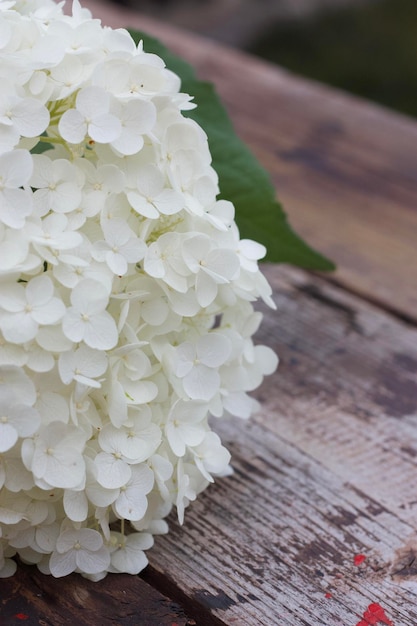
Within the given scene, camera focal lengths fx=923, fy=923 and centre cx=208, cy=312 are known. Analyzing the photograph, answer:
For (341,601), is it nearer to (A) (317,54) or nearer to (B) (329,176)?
(B) (329,176)

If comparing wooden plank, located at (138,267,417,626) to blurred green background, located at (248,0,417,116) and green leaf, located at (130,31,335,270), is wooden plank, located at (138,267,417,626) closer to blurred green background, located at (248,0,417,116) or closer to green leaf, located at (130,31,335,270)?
green leaf, located at (130,31,335,270)

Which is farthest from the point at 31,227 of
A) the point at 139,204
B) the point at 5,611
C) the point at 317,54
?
the point at 317,54

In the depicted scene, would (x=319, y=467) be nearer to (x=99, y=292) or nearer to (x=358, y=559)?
(x=358, y=559)

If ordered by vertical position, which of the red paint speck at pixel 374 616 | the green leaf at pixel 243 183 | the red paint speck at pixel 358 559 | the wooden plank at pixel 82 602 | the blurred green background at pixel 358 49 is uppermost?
the green leaf at pixel 243 183

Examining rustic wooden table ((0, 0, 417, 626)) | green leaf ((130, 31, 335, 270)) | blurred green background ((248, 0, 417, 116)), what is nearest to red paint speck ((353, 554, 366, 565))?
rustic wooden table ((0, 0, 417, 626))

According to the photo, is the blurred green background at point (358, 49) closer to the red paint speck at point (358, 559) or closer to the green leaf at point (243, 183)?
the green leaf at point (243, 183)

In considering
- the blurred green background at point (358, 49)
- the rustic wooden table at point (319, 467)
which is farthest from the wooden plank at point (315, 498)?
the blurred green background at point (358, 49)

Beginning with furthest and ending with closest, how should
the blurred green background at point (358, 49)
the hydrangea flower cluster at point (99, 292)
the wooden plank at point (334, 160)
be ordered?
the blurred green background at point (358, 49) < the wooden plank at point (334, 160) < the hydrangea flower cluster at point (99, 292)
